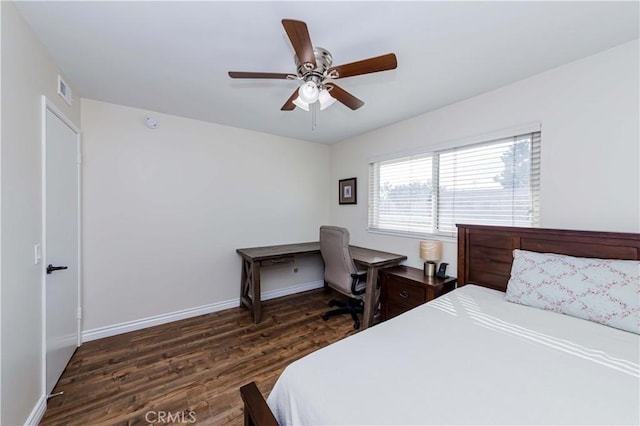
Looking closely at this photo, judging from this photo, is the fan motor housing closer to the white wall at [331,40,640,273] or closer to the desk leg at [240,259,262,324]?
the white wall at [331,40,640,273]

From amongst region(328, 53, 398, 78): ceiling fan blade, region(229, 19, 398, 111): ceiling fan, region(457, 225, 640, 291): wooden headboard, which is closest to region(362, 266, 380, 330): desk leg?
region(457, 225, 640, 291): wooden headboard

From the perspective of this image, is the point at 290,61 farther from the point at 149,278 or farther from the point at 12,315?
the point at 149,278

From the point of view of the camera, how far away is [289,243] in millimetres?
3924

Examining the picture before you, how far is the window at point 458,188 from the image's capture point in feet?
7.09

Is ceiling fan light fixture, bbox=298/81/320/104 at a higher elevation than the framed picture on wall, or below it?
higher

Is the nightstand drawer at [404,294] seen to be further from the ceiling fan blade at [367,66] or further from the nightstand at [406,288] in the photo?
the ceiling fan blade at [367,66]

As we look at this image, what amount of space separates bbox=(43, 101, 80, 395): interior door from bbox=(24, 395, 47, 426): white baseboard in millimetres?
97

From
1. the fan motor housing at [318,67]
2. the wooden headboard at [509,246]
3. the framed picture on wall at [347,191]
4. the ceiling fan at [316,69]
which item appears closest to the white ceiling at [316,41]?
the fan motor housing at [318,67]

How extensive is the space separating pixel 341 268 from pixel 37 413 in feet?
8.19

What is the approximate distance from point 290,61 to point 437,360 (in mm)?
2106

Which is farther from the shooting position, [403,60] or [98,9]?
[403,60]

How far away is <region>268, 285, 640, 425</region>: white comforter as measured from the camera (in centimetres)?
84

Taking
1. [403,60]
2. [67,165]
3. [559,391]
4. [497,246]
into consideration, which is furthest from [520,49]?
[67,165]

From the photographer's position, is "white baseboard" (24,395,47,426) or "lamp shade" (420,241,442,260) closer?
"white baseboard" (24,395,47,426)
